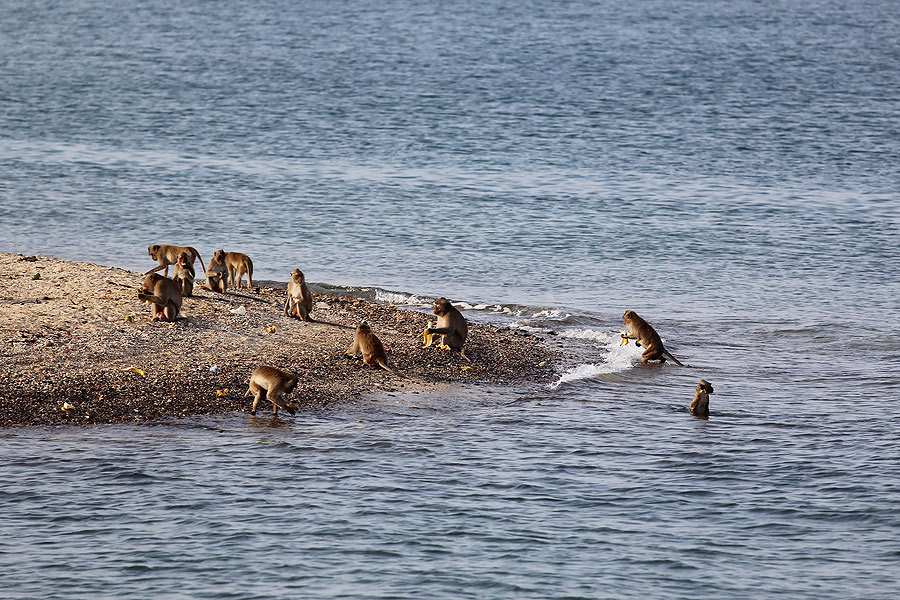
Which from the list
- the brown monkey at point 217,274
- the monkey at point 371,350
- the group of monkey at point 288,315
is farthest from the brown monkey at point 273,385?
the brown monkey at point 217,274

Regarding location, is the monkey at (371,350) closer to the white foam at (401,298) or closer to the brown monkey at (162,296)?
the brown monkey at (162,296)

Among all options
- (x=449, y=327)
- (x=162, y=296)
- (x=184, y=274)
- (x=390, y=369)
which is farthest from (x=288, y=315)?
(x=449, y=327)

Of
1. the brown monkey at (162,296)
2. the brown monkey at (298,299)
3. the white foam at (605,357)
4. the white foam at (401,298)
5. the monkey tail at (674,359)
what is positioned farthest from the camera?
the white foam at (401,298)

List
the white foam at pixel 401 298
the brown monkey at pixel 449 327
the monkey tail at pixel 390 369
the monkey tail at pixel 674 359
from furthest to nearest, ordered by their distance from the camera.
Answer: the white foam at pixel 401 298 < the monkey tail at pixel 674 359 < the brown monkey at pixel 449 327 < the monkey tail at pixel 390 369

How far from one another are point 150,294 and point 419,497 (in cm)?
558

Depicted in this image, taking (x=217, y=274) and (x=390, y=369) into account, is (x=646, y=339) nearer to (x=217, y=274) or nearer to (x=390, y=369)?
(x=390, y=369)

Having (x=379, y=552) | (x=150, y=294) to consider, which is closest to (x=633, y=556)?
(x=379, y=552)

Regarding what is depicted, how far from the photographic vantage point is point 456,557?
1036 centimetres

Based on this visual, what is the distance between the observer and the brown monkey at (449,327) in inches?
600

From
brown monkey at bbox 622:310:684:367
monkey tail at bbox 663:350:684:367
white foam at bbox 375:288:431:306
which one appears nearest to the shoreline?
brown monkey at bbox 622:310:684:367

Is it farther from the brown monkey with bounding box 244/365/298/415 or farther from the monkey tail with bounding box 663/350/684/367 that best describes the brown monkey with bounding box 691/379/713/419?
the brown monkey with bounding box 244/365/298/415

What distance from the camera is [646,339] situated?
16156mm

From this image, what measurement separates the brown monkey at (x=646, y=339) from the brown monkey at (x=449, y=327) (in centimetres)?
246

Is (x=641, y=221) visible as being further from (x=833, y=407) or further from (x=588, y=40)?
(x=588, y=40)
